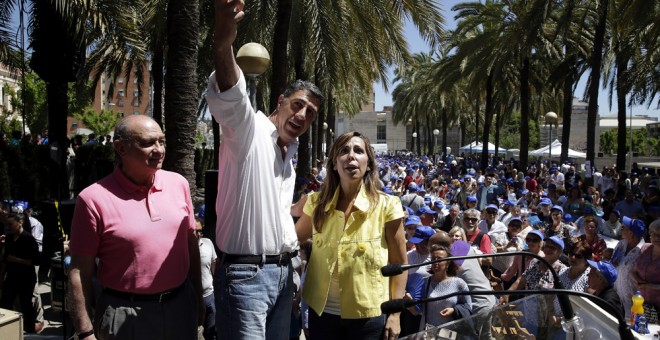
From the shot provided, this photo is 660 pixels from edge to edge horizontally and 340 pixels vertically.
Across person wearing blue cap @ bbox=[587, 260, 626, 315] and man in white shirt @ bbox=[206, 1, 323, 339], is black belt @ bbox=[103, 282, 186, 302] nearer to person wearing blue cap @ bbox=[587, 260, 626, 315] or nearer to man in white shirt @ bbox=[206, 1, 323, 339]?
man in white shirt @ bbox=[206, 1, 323, 339]

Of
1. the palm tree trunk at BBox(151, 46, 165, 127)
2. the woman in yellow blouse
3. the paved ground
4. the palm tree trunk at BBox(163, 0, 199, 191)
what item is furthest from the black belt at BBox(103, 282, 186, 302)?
the palm tree trunk at BBox(151, 46, 165, 127)

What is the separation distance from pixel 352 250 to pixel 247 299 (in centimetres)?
59

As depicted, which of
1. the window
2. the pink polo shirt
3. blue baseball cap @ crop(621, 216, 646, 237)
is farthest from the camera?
the window

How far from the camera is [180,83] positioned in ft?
20.2

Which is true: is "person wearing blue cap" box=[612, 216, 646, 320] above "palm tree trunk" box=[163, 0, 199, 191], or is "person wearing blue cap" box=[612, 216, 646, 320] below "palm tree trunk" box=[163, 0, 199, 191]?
below

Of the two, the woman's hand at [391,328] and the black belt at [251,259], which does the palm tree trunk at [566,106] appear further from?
the black belt at [251,259]

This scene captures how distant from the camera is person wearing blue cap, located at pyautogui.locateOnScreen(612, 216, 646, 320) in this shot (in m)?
5.48

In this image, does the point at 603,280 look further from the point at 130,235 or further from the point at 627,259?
the point at 130,235

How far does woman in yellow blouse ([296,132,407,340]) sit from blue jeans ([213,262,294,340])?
307mm

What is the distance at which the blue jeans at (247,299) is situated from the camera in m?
2.48

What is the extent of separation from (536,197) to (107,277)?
12.8m

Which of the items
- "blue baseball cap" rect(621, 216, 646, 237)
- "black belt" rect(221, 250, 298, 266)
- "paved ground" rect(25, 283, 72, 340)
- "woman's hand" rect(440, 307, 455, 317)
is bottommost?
"paved ground" rect(25, 283, 72, 340)

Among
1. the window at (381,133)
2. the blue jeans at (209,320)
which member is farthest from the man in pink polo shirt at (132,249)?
the window at (381,133)

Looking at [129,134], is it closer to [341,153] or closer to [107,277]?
[107,277]
